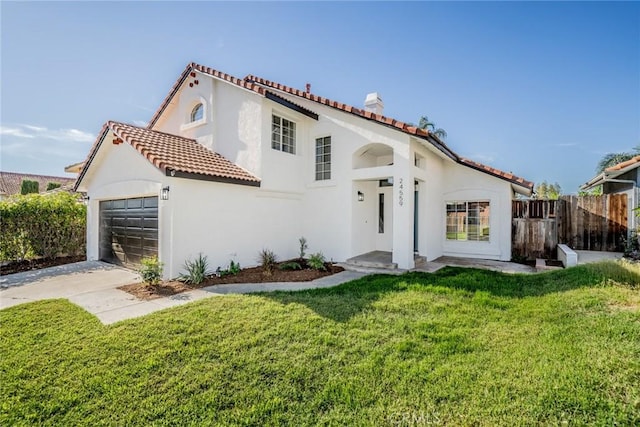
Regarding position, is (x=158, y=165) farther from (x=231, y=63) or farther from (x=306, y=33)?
(x=231, y=63)

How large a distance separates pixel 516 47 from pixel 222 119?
12654 millimetres

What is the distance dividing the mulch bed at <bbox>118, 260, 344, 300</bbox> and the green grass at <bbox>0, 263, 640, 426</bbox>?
1.60m

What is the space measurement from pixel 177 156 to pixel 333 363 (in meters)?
8.85

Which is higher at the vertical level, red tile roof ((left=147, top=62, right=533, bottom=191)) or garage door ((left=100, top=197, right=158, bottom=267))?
red tile roof ((left=147, top=62, right=533, bottom=191))

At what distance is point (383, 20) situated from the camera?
11578 millimetres

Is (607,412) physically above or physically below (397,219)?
below

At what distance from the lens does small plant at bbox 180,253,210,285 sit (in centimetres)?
890

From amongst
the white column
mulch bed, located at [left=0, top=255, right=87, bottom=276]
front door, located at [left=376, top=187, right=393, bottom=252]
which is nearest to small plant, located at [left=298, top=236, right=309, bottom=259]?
front door, located at [left=376, top=187, right=393, bottom=252]

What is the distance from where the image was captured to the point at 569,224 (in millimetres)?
13820

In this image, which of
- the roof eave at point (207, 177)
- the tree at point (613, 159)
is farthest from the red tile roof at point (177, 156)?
the tree at point (613, 159)

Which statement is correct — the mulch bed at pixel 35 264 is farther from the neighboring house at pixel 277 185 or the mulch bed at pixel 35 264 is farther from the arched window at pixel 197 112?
the arched window at pixel 197 112

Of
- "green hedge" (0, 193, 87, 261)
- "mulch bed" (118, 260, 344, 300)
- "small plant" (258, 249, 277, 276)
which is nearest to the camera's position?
"mulch bed" (118, 260, 344, 300)

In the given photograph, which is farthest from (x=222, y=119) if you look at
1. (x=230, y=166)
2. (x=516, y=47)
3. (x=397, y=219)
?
(x=516, y=47)

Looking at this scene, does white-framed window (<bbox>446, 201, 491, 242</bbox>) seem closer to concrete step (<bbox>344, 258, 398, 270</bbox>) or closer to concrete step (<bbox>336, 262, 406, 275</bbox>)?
concrete step (<bbox>344, 258, 398, 270</bbox>)
